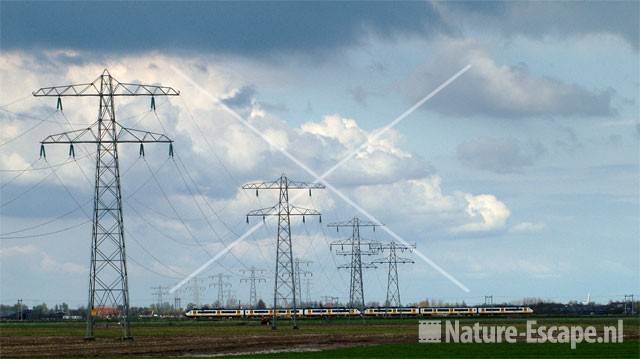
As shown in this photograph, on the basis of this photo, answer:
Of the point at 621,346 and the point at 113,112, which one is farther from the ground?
the point at 113,112

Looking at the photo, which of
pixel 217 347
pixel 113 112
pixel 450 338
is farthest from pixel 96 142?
pixel 450 338

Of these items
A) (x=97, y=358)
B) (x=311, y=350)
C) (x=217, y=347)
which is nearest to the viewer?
(x=97, y=358)

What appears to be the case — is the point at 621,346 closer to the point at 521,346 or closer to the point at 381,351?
the point at 521,346

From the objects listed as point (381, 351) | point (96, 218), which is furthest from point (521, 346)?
point (96, 218)

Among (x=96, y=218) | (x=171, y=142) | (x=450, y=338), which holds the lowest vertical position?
(x=450, y=338)

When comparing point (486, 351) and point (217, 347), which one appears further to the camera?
point (217, 347)

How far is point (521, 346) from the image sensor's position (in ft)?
283

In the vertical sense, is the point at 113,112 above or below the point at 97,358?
above

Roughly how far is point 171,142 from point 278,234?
61142mm

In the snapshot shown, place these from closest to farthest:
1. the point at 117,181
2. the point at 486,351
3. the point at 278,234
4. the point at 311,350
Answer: the point at 486,351, the point at 311,350, the point at 117,181, the point at 278,234

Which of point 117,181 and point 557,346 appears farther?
point 117,181

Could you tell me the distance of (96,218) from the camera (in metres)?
98.4

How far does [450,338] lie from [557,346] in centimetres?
1778

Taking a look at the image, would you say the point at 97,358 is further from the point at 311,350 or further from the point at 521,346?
the point at 521,346
